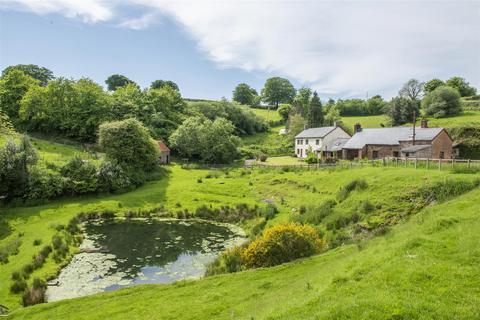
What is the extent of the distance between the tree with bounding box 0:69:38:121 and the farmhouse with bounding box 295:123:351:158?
56.0 meters

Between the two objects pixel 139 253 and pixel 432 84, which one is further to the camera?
pixel 432 84

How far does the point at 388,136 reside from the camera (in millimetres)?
59281

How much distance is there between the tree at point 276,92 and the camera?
519 ft

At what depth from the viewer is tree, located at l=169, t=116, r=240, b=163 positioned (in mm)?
66875

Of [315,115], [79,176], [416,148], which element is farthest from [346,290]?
[315,115]

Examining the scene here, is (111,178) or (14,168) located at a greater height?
(14,168)

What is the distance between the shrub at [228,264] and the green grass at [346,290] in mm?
2494

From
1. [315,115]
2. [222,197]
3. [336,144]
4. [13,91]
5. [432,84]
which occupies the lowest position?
[222,197]

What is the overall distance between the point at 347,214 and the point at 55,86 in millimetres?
60457

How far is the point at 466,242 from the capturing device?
13.6 m

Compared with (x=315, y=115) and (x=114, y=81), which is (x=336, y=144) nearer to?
(x=315, y=115)

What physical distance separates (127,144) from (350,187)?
30802 mm

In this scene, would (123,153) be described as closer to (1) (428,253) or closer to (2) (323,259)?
(2) (323,259)

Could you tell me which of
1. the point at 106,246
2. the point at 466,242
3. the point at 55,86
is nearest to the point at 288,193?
the point at 106,246
